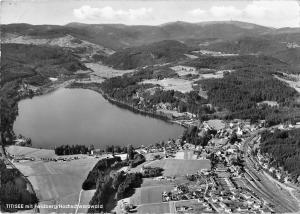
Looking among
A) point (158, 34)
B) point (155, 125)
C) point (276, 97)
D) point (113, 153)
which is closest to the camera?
point (113, 153)

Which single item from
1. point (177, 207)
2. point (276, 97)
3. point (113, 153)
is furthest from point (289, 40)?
point (177, 207)

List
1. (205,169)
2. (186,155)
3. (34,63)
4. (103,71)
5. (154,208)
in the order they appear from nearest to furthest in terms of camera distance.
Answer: (154,208)
(205,169)
(186,155)
(34,63)
(103,71)

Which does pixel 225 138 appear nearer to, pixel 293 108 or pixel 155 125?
pixel 155 125

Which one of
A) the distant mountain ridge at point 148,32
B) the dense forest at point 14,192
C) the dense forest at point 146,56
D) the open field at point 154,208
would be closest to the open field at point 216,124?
the open field at point 154,208

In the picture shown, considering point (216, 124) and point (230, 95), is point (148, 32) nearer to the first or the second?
point (230, 95)

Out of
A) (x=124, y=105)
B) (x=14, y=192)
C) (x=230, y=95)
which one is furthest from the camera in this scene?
(x=124, y=105)

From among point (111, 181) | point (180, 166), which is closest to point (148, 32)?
point (180, 166)

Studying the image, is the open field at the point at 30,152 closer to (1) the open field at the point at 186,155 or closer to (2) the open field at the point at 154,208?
(1) the open field at the point at 186,155
